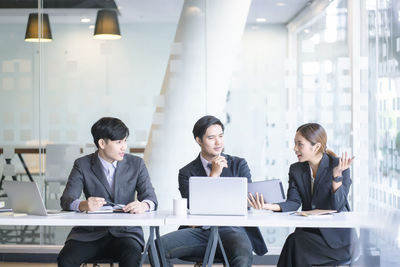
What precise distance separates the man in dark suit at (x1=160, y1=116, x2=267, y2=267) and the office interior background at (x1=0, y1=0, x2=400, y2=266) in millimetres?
1370

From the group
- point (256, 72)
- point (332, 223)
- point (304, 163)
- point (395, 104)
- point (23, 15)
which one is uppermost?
point (23, 15)

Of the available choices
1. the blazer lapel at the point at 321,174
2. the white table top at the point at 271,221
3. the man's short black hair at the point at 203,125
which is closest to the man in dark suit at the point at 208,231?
the man's short black hair at the point at 203,125

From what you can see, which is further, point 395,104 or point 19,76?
point 19,76

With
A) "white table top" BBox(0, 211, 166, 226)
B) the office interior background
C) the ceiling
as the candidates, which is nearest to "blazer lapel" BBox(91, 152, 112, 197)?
"white table top" BBox(0, 211, 166, 226)

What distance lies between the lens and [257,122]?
566 cm

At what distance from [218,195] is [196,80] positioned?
225cm

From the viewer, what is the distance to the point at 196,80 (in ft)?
18.4

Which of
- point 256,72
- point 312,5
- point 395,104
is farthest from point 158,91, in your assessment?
point 395,104

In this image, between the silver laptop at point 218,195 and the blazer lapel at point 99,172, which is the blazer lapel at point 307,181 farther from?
the blazer lapel at point 99,172

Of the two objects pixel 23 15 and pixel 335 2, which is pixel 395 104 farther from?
pixel 23 15

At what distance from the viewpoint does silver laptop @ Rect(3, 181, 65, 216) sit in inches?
141

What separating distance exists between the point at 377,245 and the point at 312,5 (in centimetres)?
341

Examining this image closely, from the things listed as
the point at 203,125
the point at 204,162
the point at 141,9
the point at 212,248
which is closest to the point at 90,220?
the point at 212,248

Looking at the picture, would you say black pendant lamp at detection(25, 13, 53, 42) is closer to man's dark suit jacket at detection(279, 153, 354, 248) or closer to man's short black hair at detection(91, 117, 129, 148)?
man's short black hair at detection(91, 117, 129, 148)
